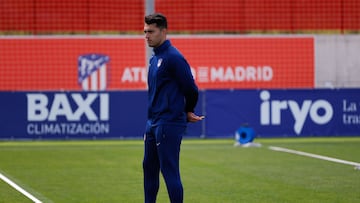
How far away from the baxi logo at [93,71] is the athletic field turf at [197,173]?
7329 mm

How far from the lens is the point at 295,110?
84.5 feet

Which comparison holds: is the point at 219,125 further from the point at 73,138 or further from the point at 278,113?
the point at 73,138

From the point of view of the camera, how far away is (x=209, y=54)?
3216cm

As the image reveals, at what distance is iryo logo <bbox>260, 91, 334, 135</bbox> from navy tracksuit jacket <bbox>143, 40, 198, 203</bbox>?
16137 mm

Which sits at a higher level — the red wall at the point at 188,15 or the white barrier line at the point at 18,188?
the red wall at the point at 188,15

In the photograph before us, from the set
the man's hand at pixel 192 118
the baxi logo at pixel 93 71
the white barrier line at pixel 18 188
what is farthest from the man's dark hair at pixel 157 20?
the baxi logo at pixel 93 71

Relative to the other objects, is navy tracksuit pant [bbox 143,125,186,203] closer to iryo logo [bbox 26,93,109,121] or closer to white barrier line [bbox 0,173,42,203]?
white barrier line [bbox 0,173,42,203]

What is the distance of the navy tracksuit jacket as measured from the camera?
9562mm

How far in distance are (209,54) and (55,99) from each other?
8.46 metres

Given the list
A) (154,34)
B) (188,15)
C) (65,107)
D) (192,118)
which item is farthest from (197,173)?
(188,15)

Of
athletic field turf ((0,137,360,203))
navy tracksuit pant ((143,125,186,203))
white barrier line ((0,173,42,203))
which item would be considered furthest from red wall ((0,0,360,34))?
navy tracksuit pant ((143,125,186,203))

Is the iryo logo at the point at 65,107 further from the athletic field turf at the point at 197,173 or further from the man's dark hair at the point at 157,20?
the man's dark hair at the point at 157,20

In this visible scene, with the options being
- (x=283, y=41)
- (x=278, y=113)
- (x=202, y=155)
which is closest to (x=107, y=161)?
(x=202, y=155)

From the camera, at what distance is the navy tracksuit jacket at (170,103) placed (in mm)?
9562
